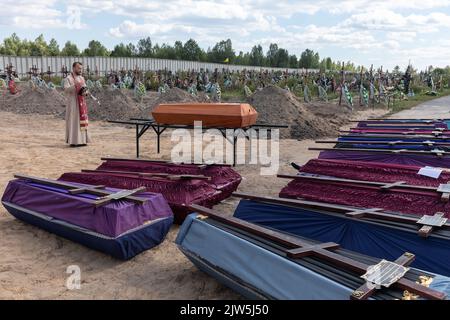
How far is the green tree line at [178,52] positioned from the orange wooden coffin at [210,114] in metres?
43.5

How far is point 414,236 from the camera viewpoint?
9.66 ft

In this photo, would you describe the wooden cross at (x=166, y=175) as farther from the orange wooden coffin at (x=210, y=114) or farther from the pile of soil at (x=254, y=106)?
the pile of soil at (x=254, y=106)

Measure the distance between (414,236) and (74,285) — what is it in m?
2.48

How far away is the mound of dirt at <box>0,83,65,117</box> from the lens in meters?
16.1

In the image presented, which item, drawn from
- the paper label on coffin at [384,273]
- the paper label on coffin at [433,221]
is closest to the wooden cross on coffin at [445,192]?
the paper label on coffin at [433,221]

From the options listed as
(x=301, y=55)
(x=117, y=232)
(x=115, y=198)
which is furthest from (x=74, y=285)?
(x=301, y=55)

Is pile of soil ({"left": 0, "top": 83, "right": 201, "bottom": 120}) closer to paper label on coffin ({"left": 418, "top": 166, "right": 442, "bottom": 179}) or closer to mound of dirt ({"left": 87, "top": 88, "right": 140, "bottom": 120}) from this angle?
mound of dirt ({"left": 87, "top": 88, "right": 140, "bottom": 120})

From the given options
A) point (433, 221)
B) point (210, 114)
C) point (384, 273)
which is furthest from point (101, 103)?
point (384, 273)

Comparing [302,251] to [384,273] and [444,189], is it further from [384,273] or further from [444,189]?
[444,189]

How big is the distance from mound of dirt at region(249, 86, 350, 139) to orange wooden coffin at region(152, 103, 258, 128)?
14.0 feet

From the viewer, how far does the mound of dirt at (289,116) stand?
11320 mm

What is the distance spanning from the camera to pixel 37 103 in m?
16.6

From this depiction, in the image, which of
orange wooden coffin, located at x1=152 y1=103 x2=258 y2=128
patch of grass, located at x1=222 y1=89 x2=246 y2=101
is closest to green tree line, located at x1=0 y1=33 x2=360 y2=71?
patch of grass, located at x1=222 y1=89 x2=246 y2=101

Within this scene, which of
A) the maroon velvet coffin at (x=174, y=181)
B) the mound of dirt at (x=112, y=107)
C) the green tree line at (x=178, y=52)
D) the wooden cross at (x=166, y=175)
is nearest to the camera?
the maroon velvet coffin at (x=174, y=181)
